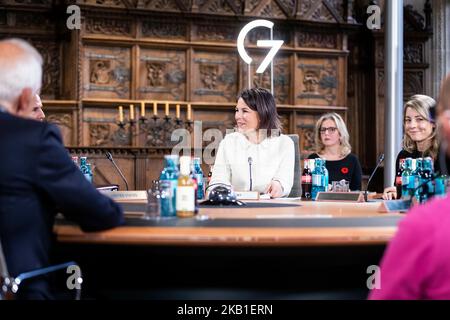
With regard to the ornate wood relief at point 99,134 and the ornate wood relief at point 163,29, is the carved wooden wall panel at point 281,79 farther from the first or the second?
the ornate wood relief at point 99,134

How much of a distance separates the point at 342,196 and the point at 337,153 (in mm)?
1783

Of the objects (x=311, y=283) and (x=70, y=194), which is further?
(x=311, y=283)

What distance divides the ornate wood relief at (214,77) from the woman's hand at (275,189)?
4.69m

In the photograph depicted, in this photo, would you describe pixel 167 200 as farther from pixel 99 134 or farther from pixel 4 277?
pixel 99 134

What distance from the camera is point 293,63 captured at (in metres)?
8.88

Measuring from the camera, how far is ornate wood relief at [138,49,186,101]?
→ 330 inches

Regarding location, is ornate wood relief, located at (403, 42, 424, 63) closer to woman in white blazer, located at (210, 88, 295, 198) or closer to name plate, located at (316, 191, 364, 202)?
woman in white blazer, located at (210, 88, 295, 198)

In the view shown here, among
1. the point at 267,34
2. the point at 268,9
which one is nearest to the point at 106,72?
the point at 267,34

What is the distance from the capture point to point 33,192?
2.00 meters

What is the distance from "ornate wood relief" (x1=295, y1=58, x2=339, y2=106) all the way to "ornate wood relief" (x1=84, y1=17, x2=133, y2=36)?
243 cm

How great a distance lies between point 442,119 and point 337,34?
780cm

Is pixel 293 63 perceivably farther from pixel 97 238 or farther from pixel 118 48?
pixel 97 238

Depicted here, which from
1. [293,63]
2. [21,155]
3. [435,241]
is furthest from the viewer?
[293,63]
